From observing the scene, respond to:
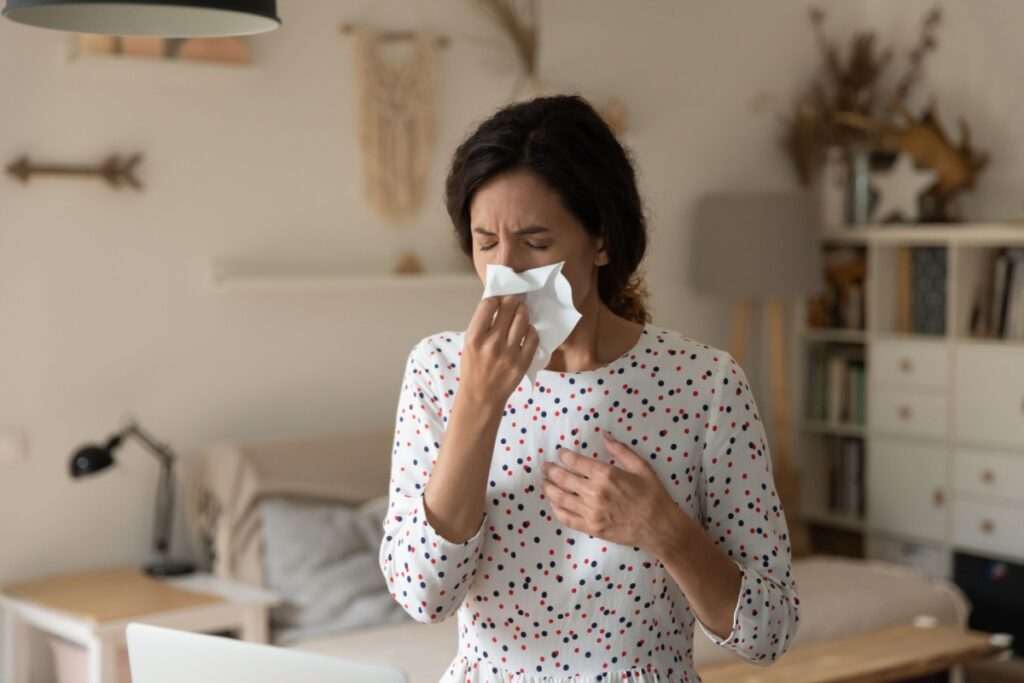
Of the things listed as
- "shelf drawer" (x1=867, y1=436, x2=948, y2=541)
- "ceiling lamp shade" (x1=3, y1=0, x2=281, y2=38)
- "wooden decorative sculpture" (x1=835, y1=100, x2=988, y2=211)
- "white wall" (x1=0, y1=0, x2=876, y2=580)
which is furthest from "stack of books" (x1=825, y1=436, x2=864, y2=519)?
"ceiling lamp shade" (x1=3, y1=0, x2=281, y2=38)

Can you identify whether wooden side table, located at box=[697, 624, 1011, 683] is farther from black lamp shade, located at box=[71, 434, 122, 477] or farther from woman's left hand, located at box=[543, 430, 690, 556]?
woman's left hand, located at box=[543, 430, 690, 556]

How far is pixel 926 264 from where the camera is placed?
15.3ft

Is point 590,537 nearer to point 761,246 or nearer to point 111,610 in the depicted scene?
point 111,610

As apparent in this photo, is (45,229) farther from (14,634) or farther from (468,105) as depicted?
(468,105)

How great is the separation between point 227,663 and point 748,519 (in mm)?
607

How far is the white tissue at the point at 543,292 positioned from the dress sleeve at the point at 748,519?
0.21 metres

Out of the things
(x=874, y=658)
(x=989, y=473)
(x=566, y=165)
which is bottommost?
(x=874, y=658)

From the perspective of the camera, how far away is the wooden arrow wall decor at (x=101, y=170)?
3316mm

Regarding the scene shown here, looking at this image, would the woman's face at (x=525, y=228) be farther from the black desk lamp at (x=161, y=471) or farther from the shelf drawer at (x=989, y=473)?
the shelf drawer at (x=989, y=473)

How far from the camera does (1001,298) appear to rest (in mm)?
4355

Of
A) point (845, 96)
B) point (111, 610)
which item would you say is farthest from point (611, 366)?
point (845, 96)

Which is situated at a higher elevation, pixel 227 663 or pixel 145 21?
pixel 145 21

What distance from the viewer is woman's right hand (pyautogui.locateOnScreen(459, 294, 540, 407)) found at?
153 cm

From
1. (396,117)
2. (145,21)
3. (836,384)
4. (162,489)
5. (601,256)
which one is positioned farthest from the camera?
(836,384)
